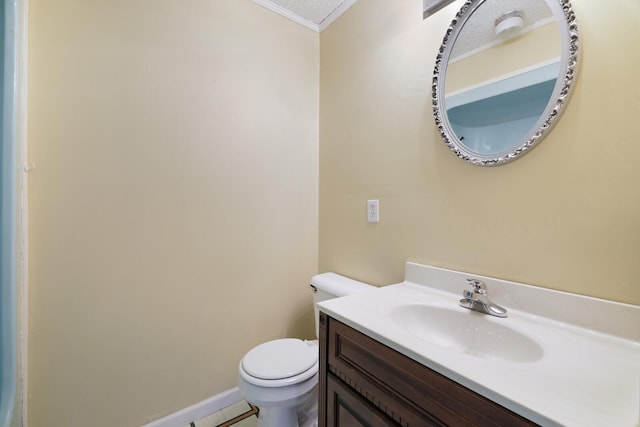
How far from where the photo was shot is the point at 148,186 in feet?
4.00

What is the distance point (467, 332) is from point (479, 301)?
0.37ft

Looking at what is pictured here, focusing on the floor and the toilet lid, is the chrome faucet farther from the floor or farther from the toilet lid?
the floor

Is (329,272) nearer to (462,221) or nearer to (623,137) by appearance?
(462,221)

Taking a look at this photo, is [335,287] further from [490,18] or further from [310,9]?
[310,9]

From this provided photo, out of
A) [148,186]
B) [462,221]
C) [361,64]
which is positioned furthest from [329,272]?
[361,64]

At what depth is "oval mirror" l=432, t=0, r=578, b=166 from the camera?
79 cm

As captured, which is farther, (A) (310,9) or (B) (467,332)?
(A) (310,9)

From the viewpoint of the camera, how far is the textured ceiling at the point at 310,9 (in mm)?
1511

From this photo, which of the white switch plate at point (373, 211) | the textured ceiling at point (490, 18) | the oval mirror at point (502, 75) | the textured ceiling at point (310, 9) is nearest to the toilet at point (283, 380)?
the white switch plate at point (373, 211)

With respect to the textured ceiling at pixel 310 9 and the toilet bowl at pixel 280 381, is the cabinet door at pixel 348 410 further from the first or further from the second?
the textured ceiling at pixel 310 9

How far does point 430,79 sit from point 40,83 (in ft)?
5.17

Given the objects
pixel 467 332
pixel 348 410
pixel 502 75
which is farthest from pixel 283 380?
pixel 502 75

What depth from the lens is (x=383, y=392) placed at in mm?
684

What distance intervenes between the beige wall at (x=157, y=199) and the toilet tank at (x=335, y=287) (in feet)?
0.95
